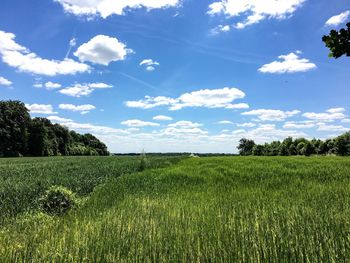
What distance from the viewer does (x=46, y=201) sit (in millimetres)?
10641

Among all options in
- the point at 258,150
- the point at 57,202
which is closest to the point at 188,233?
the point at 57,202

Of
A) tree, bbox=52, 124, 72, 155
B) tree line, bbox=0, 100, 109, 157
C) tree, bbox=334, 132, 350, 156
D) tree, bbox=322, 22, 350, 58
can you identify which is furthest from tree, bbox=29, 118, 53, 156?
tree, bbox=322, 22, 350, 58

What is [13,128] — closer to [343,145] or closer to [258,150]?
[343,145]

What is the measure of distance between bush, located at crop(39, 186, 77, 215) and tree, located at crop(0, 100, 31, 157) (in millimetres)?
69013

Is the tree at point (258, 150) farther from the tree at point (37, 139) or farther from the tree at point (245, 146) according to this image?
the tree at point (37, 139)

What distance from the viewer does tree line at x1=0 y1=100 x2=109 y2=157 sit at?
247ft

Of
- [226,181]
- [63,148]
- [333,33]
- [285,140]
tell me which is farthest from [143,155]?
[285,140]

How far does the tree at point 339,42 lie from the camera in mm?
3396

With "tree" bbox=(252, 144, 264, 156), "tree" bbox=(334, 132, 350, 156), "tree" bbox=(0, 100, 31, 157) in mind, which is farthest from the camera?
"tree" bbox=(252, 144, 264, 156)

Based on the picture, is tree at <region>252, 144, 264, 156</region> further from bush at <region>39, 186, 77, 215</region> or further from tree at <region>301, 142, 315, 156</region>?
bush at <region>39, 186, 77, 215</region>

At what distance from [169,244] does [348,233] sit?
9.56 feet

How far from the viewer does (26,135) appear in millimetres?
79250

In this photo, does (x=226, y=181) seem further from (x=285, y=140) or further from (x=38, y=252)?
(x=285, y=140)

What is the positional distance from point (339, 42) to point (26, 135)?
83301mm
